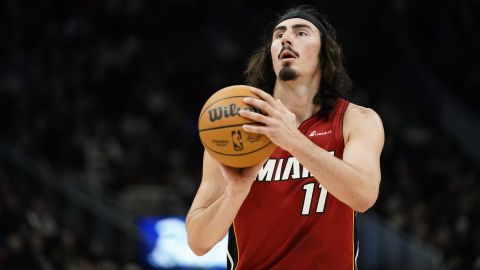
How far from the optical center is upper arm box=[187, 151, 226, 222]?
16.6ft

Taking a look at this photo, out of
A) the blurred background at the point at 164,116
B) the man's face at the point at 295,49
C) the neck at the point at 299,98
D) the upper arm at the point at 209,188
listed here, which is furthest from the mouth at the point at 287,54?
the blurred background at the point at 164,116

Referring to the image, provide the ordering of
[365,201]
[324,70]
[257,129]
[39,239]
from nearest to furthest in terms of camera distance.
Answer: [257,129] → [365,201] → [324,70] → [39,239]

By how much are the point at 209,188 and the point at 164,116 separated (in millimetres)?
13753

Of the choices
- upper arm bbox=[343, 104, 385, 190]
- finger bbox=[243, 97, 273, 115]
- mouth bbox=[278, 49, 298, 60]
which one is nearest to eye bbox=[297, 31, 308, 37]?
mouth bbox=[278, 49, 298, 60]

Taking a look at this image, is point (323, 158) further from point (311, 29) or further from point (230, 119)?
point (311, 29)

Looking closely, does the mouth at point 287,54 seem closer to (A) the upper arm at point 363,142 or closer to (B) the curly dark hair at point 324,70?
(B) the curly dark hair at point 324,70

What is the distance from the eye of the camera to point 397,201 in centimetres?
1581

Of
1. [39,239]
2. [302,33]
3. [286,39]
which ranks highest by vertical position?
[39,239]

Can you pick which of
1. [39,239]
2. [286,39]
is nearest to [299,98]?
[286,39]

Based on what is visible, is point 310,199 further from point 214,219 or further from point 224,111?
point 224,111

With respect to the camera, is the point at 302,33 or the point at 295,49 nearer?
the point at 295,49

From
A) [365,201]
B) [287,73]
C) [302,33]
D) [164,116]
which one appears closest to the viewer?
[365,201]

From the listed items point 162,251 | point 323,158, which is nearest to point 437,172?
point 162,251

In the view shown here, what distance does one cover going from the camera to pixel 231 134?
4273 mm
